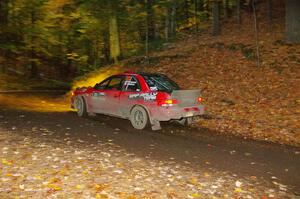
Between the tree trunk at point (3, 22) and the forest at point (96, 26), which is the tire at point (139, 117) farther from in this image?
the tree trunk at point (3, 22)

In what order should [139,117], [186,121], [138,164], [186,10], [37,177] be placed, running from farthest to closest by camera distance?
1. [186,10]
2. [186,121]
3. [139,117]
4. [138,164]
5. [37,177]

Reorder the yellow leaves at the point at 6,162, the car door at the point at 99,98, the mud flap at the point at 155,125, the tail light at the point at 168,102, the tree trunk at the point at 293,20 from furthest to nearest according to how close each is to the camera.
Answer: the tree trunk at the point at 293,20, the car door at the point at 99,98, the mud flap at the point at 155,125, the tail light at the point at 168,102, the yellow leaves at the point at 6,162

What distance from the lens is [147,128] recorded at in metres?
10.5

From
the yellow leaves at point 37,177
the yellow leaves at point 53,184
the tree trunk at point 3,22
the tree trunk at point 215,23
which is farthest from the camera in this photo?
the tree trunk at point 3,22

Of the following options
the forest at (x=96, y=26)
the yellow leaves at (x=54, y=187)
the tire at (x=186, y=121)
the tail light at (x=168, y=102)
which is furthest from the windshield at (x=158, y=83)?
the forest at (x=96, y=26)

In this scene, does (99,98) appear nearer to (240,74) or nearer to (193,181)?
(193,181)

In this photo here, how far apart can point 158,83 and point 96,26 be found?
15.3 meters

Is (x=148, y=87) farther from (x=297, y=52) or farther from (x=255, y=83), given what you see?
(x=297, y=52)

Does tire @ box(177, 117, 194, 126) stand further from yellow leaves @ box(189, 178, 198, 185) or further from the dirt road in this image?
yellow leaves @ box(189, 178, 198, 185)

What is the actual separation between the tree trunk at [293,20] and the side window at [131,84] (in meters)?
9.82

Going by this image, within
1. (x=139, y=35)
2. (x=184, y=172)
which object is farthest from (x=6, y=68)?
(x=184, y=172)

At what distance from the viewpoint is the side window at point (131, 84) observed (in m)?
10.5

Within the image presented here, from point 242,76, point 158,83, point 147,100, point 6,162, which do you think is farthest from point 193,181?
point 242,76

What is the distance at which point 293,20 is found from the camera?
1664 centimetres
